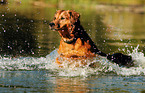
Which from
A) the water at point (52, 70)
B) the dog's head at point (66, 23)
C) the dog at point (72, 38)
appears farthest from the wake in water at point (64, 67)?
the dog's head at point (66, 23)

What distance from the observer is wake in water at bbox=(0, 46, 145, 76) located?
28.2ft

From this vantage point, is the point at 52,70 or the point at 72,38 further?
the point at 72,38

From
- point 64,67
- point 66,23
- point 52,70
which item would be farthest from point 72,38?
point 52,70

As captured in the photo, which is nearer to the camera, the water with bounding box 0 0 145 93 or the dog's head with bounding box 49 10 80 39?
the water with bounding box 0 0 145 93

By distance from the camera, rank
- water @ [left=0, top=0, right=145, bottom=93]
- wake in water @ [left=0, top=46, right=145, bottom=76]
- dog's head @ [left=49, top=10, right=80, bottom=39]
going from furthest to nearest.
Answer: dog's head @ [left=49, top=10, right=80, bottom=39] → wake in water @ [left=0, top=46, right=145, bottom=76] → water @ [left=0, top=0, right=145, bottom=93]

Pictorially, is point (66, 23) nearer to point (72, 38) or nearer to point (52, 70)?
point (72, 38)

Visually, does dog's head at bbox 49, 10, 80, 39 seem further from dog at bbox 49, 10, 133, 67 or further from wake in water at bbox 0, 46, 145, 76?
wake in water at bbox 0, 46, 145, 76

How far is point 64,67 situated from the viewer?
8906 millimetres

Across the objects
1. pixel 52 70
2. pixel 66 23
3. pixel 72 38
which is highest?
pixel 66 23

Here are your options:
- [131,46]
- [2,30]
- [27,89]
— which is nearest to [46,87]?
[27,89]

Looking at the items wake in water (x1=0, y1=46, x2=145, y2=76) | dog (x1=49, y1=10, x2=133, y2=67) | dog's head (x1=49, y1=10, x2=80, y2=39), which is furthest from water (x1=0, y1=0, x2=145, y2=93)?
dog's head (x1=49, y1=10, x2=80, y2=39)

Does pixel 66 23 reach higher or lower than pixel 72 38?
higher

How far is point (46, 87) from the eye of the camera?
7.06 metres

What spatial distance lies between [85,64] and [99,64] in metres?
0.35
